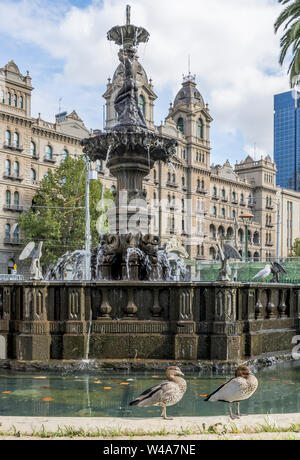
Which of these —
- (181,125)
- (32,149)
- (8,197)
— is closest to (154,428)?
(8,197)

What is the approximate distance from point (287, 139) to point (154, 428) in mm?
155950

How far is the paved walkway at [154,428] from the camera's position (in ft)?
16.5

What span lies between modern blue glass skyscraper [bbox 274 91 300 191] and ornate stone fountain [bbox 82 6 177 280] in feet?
425

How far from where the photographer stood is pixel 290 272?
2808 cm

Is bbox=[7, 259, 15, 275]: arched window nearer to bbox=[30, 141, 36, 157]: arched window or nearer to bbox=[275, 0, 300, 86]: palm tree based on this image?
bbox=[30, 141, 36, 157]: arched window

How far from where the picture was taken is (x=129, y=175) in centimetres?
1528

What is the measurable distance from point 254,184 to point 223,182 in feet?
36.8

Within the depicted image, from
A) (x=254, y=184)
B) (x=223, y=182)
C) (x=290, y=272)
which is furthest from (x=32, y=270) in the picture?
(x=254, y=184)

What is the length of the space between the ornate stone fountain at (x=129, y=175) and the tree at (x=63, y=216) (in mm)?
31720

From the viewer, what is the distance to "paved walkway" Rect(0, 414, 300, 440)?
5.04 meters

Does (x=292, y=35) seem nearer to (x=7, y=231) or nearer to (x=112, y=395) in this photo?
(x=112, y=395)

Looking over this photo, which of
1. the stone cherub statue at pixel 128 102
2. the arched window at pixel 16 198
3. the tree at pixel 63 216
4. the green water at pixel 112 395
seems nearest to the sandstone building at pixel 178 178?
the arched window at pixel 16 198

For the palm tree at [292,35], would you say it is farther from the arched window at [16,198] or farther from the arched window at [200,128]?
the arched window at [200,128]
